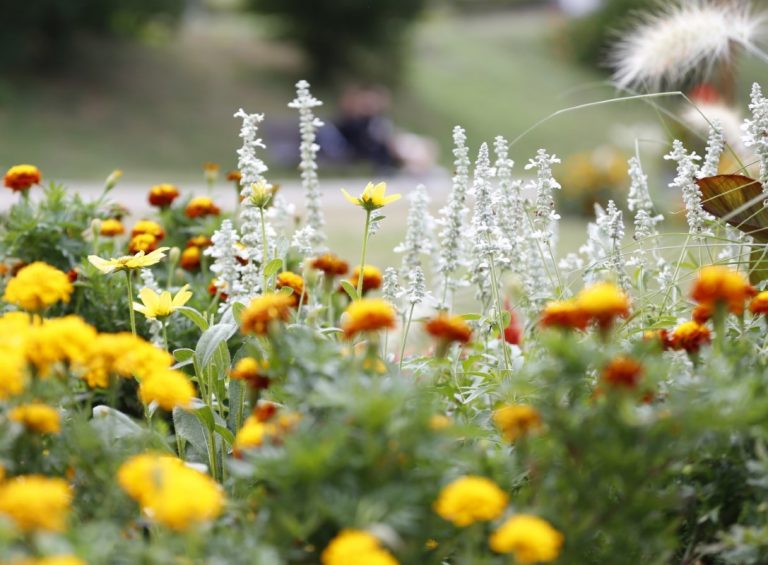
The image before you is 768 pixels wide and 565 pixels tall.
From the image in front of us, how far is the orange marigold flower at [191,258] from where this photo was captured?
2.78m

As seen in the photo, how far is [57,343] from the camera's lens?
1244 mm

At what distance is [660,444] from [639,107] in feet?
73.3

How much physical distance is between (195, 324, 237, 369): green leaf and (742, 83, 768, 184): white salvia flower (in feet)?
3.94

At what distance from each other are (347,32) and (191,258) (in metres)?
15.5

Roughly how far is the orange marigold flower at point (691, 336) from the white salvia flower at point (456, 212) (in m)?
0.76

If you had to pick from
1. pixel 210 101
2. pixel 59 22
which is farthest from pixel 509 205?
pixel 210 101

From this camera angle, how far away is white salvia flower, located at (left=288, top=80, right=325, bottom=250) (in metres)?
2.31

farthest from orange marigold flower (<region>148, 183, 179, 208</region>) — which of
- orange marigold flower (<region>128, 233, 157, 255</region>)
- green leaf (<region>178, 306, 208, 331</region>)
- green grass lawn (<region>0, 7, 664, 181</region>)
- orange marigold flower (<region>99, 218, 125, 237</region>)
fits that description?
green grass lawn (<region>0, 7, 664, 181</region>)

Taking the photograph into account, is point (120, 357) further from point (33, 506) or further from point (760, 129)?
point (760, 129)

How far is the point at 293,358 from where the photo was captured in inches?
55.6

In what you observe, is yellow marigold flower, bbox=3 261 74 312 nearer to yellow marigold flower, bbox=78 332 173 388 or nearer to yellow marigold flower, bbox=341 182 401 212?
yellow marigold flower, bbox=78 332 173 388

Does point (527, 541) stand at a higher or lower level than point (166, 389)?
lower

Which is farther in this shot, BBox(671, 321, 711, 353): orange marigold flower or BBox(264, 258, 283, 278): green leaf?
BBox(264, 258, 283, 278): green leaf

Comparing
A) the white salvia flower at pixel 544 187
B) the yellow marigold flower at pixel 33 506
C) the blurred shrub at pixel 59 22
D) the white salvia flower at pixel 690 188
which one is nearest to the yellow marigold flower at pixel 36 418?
the yellow marigold flower at pixel 33 506
